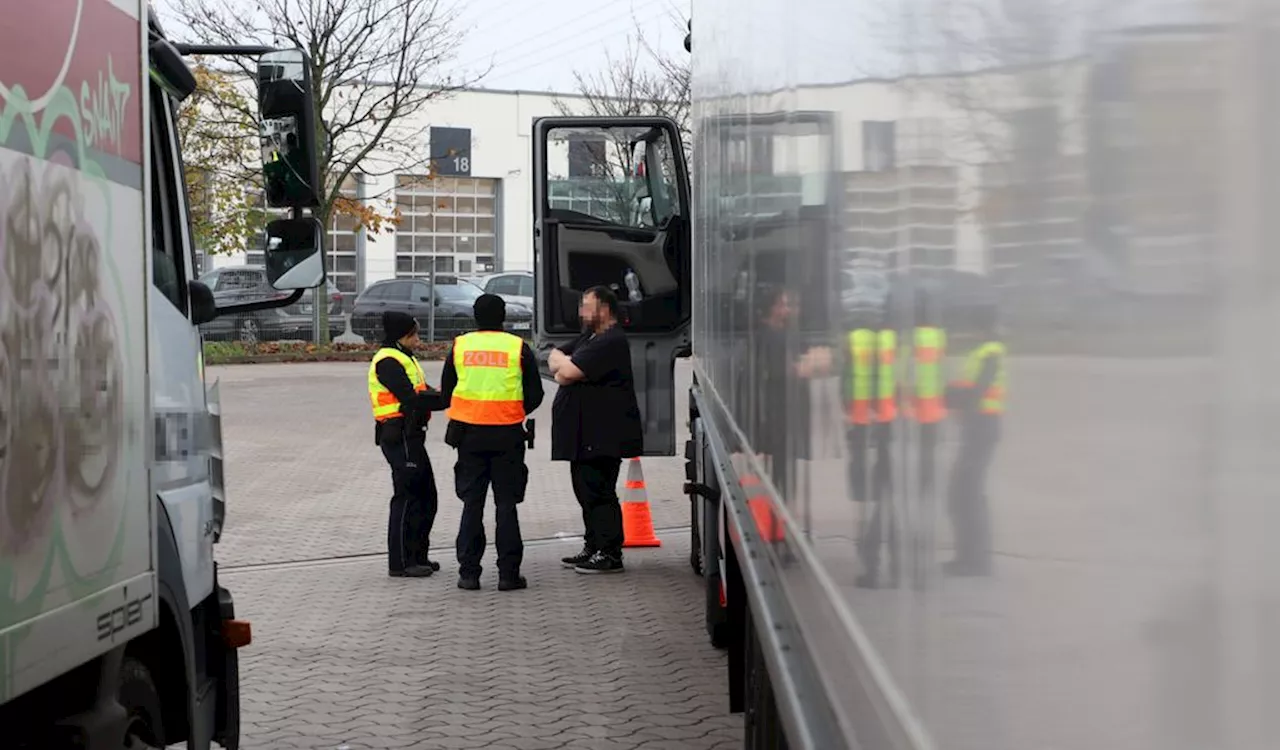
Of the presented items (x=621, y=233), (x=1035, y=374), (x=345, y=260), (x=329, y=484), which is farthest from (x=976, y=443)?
(x=345, y=260)

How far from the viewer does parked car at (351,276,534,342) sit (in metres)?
37.7

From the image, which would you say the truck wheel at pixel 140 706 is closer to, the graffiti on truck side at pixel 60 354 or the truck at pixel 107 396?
the truck at pixel 107 396

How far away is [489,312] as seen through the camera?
10.3m

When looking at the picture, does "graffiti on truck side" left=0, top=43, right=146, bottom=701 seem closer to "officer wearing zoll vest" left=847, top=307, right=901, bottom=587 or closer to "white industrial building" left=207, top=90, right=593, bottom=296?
"officer wearing zoll vest" left=847, top=307, right=901, bottom=587

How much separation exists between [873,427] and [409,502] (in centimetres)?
876

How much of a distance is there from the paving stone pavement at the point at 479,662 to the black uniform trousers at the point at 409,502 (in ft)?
0.63

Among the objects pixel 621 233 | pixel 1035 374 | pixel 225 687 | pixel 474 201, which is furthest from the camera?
pixel 474 201

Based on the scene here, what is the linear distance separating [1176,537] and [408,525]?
1000 centimetres

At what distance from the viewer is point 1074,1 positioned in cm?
127

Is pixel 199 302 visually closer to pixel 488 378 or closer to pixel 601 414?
pixel 488 378

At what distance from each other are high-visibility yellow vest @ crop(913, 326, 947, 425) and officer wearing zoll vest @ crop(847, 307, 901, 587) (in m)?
0.16

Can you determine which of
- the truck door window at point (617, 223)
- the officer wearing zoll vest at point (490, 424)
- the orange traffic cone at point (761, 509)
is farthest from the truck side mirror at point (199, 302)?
the truck door window at point (617, 223)

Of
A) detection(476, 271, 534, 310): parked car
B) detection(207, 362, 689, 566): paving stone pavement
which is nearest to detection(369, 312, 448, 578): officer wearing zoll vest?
detection(207, 362, 689, 566): paving stone pavement

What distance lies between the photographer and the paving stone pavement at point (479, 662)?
712cm
